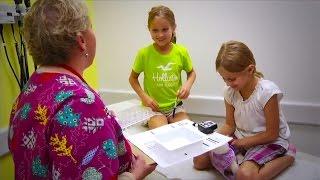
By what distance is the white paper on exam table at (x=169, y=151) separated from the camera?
1.10 m

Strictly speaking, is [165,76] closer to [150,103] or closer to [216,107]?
[150,103]

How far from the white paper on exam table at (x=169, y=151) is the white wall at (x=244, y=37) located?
87 cm

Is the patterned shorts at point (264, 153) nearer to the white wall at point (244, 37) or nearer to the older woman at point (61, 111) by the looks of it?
the white wall at point (244, 37)

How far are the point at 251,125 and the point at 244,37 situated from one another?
0.71 metres

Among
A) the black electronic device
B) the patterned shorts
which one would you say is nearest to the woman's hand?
the black electronic device

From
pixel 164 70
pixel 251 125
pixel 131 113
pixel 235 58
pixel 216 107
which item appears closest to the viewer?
pixel 235 58

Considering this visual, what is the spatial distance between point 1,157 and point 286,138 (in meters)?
1.43

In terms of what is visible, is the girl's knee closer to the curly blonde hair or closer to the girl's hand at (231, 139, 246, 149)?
the girl's hand at (231, 139, 246, 149)

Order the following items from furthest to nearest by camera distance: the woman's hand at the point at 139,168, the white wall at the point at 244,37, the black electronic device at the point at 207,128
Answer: the white wall at the point at 244,37 < the black electronic device at the point at 207,128 < the woman's hand at the point at 139,168

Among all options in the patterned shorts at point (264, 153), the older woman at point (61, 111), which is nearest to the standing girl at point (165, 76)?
the patterned shorts at point (264, 153)

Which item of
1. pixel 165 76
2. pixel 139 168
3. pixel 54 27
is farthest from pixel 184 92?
pixel 54 27

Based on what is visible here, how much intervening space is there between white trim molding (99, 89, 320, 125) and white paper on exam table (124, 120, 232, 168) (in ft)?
2.69

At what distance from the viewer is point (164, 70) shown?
189 centimetres

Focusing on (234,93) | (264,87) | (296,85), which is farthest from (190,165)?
(296,85)
